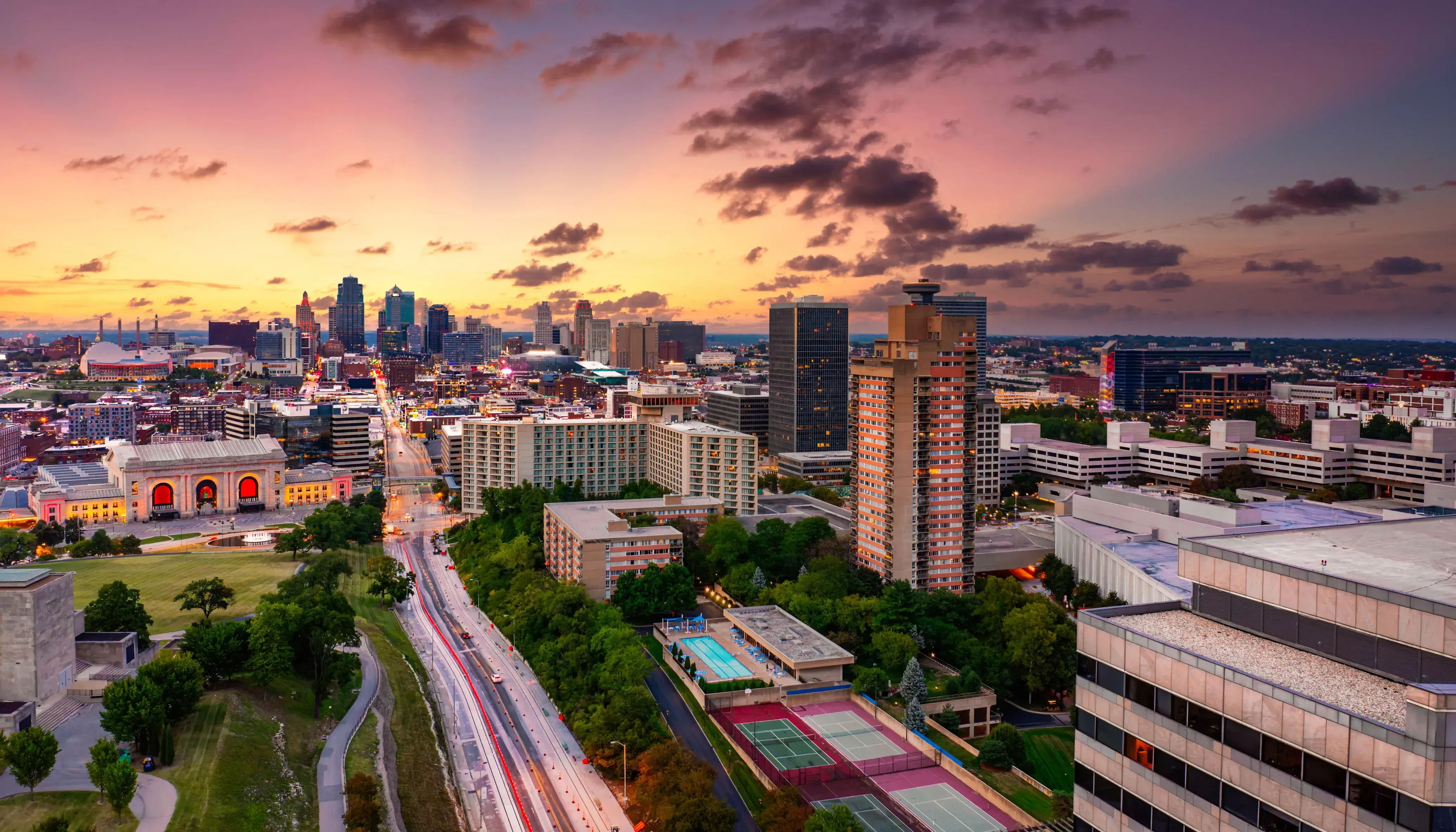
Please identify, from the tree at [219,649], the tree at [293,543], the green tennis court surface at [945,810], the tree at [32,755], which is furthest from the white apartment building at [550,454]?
the tree at [32,755]

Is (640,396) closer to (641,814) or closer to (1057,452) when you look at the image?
(1057,452)

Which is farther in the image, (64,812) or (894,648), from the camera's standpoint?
(894,648)

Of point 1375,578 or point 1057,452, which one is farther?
point 1057,452

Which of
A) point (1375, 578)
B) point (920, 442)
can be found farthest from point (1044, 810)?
point (920, 442)

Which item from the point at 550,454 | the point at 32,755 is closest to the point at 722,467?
the point at 550,454

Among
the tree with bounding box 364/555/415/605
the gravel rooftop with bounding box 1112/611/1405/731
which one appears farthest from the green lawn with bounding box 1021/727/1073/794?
the tree with bounding box 364/555/415/605

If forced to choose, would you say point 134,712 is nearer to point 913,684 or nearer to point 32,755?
point 32,755

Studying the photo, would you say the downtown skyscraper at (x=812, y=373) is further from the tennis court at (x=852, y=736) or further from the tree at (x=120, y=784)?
the tree at (x=120, y=784)
